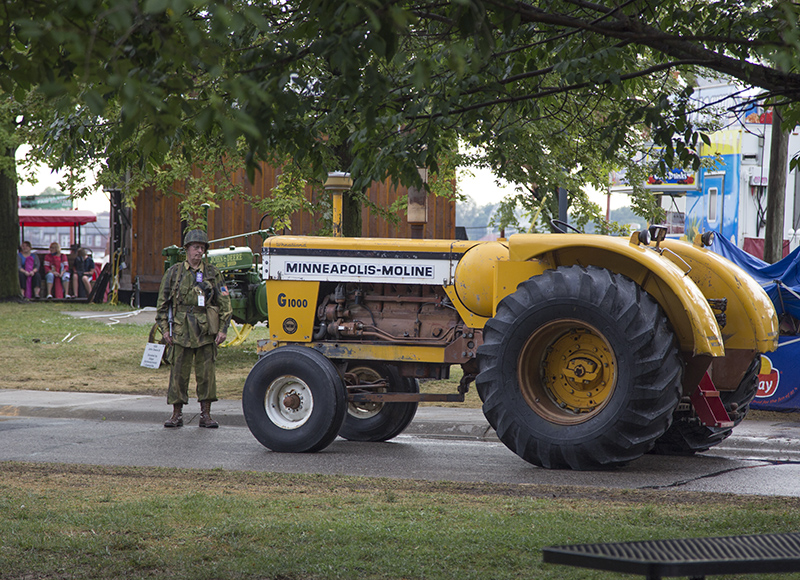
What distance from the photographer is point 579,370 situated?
7.50m

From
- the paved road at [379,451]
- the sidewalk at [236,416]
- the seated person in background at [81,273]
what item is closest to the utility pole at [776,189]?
the sidewalk at [236,416]

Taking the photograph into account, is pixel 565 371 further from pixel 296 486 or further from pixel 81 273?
pixel 81 273

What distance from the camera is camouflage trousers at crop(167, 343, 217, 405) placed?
1005 cm

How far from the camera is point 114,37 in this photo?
368 cm

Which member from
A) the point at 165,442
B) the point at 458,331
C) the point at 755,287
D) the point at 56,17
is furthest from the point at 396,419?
the point at 56,17

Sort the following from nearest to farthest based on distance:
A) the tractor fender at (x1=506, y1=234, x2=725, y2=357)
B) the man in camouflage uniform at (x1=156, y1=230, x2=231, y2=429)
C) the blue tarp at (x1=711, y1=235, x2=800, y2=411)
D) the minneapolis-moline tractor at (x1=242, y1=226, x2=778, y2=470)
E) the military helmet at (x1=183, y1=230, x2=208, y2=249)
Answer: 1. the tractor fender at (x1=506, y1=234, x2=725, y2=357)
2. the minneapolis-moline tractor at (x1=242, y1=226, x2=778, y2=470)
3. the man in camouflage uniform at (x1=156, y1=230, x2=231, y2=429)
4. the military helmet at (x1=183, y1=230, x2=208, y2=249)
5. the blue tarp at (x1=711, y1=235, x2=800, y2=411)

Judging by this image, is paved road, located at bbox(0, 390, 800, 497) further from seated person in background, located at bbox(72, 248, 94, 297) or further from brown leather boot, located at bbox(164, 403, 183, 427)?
seated person in background, located at bbox(72, 248, 94, 297)

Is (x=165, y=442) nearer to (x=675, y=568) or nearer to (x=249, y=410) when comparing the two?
(x=249, y=410)

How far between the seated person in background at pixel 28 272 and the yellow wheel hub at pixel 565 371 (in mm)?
24053

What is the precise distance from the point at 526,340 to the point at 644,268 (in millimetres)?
1099

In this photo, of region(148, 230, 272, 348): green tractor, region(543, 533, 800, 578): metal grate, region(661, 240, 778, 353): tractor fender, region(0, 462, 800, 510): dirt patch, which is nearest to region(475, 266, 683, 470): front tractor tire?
region(0, 462, 800, 510): dirt patch

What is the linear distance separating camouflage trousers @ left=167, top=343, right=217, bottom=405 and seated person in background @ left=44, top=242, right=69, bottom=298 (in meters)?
20.6

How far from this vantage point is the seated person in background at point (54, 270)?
29203 mm

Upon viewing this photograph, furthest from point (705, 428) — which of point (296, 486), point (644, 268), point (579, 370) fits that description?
point (296, 486)
